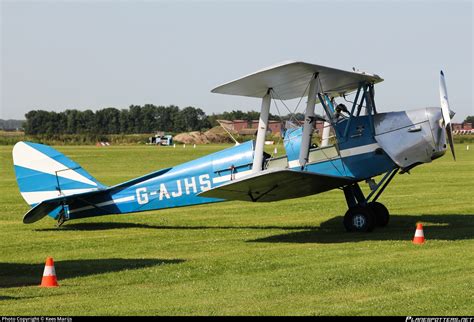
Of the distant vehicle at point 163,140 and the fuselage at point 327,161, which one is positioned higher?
the fuselage at point 327,161

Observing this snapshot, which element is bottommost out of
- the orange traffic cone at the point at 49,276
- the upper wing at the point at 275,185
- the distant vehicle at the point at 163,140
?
the distant vehicle at the point at 163,140

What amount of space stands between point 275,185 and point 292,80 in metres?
1.91

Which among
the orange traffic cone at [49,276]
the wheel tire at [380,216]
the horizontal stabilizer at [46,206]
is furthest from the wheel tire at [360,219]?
the orange traffic cone at [49,276]

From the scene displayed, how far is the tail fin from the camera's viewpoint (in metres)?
14.5

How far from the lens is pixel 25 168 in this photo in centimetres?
1466

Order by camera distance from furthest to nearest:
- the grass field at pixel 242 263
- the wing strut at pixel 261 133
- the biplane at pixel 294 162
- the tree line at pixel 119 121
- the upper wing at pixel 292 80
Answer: the tree line at pixel 119 121, the wing strut at pixel 261 133, the biplane at pixel 294 162, the upper wing at pixel 292 80, the grass field at pixel 242 263

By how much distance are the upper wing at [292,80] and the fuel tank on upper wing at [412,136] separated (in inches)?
37.4

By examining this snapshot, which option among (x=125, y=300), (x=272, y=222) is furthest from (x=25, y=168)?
(x=125, y=300)

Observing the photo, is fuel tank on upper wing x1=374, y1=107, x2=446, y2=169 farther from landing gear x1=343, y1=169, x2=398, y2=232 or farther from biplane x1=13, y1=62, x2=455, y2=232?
landing gear x1=343, y1=169, x2=398, y2=232

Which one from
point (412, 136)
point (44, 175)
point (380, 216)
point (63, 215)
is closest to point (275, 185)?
point (412, 136)

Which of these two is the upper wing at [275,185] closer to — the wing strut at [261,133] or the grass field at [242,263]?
the wing strut at [261,133]

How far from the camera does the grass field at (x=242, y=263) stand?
25.3ft

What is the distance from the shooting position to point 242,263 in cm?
1028

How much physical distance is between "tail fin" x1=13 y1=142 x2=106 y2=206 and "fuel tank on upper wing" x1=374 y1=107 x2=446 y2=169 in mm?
5547
